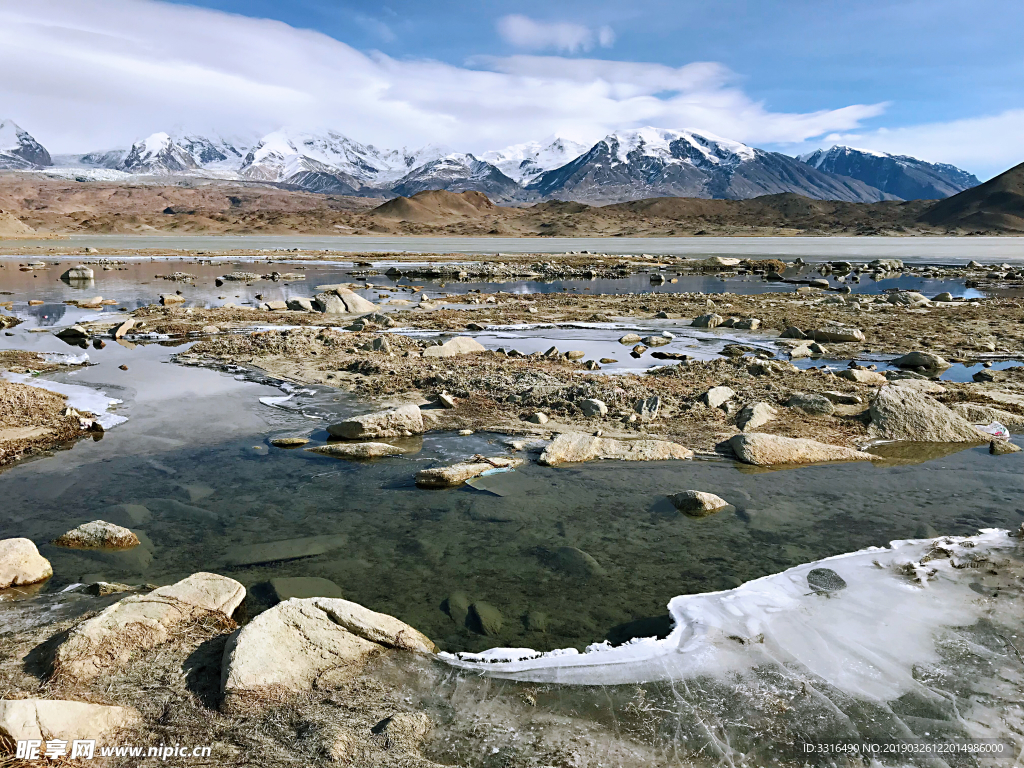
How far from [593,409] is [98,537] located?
25.5 ft

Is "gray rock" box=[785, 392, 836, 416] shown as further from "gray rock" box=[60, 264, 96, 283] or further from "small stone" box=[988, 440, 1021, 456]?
"gray rock" box=[60, 264, 96, 283]

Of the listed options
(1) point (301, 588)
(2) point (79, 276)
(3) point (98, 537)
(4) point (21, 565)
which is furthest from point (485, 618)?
(2) point (79, 276)

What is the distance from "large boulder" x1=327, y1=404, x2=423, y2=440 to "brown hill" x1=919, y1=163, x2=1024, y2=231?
7135 inches

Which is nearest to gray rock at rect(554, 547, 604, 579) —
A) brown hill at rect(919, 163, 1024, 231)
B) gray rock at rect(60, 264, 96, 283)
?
gray rock at rect(60, 264, 96, 283)

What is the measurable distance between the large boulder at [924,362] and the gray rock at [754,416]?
22.0 ft

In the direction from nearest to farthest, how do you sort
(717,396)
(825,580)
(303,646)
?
(303,646) → (825,580) → (717,396)

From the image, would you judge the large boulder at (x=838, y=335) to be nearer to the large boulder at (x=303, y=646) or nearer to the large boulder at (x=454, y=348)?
the large boulder at (x=454, y=348)

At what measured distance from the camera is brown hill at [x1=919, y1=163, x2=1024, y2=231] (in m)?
152

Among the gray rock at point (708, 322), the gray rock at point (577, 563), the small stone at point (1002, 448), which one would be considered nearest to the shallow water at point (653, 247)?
the gray rock at point (708, 322)

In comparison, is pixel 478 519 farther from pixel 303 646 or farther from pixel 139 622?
pixel 139 622

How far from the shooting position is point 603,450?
10016 mm

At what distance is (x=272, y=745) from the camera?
4.13m

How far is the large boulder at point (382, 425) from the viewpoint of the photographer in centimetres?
1057

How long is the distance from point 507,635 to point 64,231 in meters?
149
